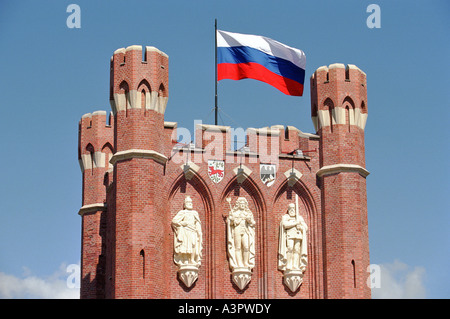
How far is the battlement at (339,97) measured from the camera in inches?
2019

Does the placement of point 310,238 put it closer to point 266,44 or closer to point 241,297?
point 241,297

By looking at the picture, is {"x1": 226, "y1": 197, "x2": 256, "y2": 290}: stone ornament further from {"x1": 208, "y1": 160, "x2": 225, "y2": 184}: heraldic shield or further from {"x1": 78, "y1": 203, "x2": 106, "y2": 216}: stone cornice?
{"x1": 78, "y1": 203, "x2": 106, "y2": 216}: stone cornice

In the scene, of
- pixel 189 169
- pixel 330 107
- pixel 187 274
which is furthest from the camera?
pixel 330 107

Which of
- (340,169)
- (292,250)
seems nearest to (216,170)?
(292,250)

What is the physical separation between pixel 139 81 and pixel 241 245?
710 cm

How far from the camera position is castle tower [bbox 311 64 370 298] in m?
49.3

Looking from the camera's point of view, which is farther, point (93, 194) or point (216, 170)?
point (93, 194)

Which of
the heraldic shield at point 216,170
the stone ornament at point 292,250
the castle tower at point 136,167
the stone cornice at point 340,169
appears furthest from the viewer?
the stone cornice at point 340,169

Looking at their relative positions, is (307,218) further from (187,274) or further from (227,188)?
(187,274)

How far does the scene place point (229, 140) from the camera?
50438mm

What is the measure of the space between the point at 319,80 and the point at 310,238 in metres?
6.21

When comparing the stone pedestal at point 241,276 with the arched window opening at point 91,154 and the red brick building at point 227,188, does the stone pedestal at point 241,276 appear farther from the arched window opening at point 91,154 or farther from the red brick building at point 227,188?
the arched window opening at point 91,154

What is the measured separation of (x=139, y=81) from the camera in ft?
162

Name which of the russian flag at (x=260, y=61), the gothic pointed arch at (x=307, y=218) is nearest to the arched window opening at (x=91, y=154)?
the russian flag at (x=260, y=61)
